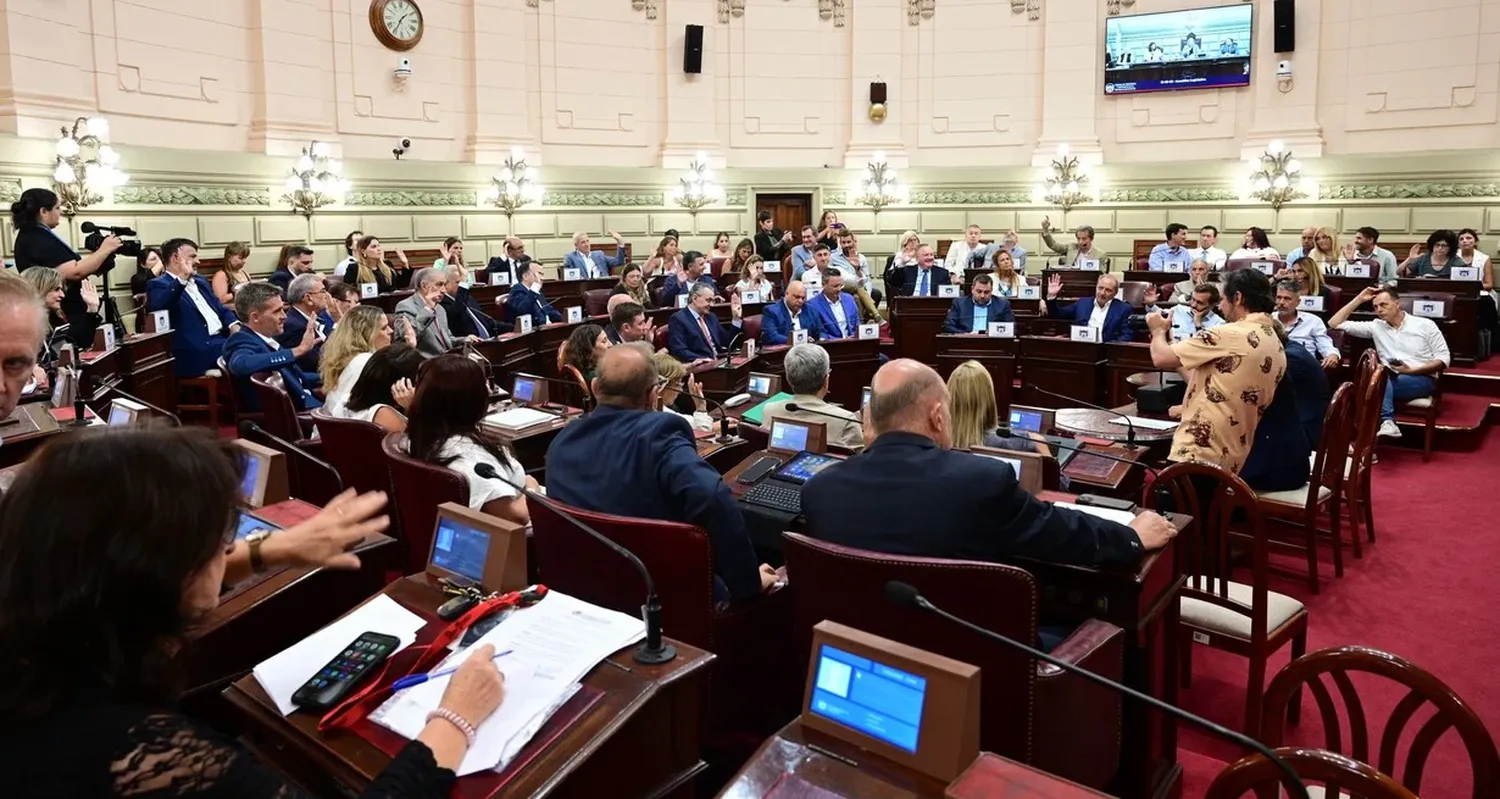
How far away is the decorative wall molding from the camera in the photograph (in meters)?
9.73

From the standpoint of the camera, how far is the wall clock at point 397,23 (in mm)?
11914

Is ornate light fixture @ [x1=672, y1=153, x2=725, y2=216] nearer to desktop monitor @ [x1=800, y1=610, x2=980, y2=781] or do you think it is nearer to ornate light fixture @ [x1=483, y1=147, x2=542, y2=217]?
ornate light fixture @ [x1=483, y1=147, x2=542, y2=217]

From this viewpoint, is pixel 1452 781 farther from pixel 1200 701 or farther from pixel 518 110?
pixel 518 110

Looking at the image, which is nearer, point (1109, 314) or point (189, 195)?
point (1109, 314)

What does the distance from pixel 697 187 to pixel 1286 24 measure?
7789 millimetres

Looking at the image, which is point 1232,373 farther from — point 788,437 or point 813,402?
point 788,437

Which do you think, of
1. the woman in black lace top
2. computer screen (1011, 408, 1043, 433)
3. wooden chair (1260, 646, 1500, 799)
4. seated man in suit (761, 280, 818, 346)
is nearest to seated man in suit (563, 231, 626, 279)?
seated man in suit (761, 280, 818, 346)

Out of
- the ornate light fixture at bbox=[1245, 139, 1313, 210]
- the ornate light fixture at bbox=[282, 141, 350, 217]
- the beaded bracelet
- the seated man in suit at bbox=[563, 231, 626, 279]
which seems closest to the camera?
the beaded bracelet

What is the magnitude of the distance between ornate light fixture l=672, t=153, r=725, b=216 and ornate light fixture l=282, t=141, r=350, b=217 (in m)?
4.88

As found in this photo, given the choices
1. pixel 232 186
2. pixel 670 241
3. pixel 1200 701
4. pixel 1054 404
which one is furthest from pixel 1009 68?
pixel 1200 701

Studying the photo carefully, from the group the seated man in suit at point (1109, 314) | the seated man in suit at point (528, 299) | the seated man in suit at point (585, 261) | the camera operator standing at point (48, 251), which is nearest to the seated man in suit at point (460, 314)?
the seated man in suit at point (528, 299)

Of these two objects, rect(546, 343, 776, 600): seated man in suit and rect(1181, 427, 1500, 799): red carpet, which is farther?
rect(1181, 427, 1500, 799): red carpet

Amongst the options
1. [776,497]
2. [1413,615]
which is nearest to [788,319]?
[1413,615]

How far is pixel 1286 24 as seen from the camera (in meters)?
12.5
